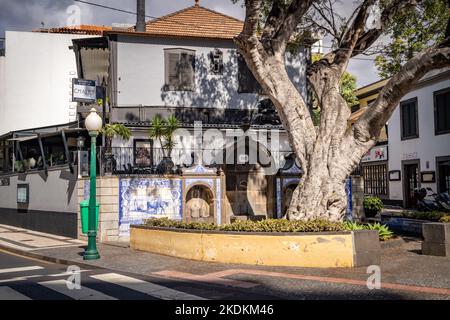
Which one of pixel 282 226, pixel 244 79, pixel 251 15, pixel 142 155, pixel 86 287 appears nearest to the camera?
pixel 86 287

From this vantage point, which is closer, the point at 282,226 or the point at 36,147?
the point at 282,226

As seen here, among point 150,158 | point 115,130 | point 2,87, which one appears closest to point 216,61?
point 150,158

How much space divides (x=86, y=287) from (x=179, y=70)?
12.6m

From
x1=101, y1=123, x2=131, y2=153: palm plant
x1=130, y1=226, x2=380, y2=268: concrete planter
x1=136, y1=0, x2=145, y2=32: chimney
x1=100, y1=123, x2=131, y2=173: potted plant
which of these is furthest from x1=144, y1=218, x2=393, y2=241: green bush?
x1=136, y1=0, x2=145, y2=32: chimney

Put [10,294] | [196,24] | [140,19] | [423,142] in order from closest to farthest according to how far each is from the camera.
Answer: [10,294] < [140,19] < [196,24] < [423,142]

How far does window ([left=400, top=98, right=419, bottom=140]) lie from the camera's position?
88.8 feet

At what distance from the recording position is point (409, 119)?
2767 cm

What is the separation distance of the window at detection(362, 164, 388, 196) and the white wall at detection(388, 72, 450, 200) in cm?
188

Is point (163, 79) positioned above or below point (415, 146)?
above

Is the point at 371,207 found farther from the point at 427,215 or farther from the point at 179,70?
the point at 179,70

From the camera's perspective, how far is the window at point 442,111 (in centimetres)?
2437

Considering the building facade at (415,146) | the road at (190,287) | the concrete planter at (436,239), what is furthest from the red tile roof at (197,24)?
the road at (190,287)
